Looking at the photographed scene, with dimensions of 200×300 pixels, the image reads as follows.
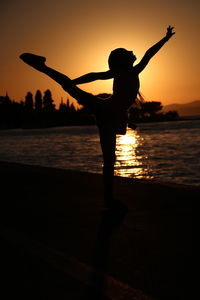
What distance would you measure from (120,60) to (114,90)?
1.32 feet

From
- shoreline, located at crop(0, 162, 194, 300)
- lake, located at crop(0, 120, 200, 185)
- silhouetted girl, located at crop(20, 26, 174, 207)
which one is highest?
silhouetted girl, located at crop(20, 26, 174, 207)

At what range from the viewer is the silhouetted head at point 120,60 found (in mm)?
5406

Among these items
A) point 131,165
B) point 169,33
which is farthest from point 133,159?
point 169,33

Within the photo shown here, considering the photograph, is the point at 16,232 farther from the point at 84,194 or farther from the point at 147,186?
the point at 147,186

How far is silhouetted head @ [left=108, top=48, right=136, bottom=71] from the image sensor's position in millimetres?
5406

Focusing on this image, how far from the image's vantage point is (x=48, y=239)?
4391mm

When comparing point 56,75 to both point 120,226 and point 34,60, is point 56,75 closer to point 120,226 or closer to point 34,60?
point 34,60

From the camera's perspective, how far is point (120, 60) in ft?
17.8

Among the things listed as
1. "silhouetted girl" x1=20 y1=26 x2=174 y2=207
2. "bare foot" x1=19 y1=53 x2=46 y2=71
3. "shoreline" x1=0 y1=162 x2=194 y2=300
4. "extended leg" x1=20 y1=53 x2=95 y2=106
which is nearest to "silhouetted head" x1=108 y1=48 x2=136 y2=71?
"silhouetted girl" x1=20 y1=26 x2=174 y2=207

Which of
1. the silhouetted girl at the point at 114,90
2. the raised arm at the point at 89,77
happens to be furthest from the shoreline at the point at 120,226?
the raised arm at the point at 89,77

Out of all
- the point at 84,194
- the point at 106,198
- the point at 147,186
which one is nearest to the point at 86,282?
the point at 106,198

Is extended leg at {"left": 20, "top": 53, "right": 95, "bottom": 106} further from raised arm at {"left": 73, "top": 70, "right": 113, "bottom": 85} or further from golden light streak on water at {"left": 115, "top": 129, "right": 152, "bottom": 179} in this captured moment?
golden light streak on water at {"left": 115, "top": 129, "right": 152, "bottom": 179}

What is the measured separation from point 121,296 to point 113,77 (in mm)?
3218

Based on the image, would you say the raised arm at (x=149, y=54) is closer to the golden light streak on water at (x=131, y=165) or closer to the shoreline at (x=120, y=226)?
the shoreline at (x=120, y=226)
